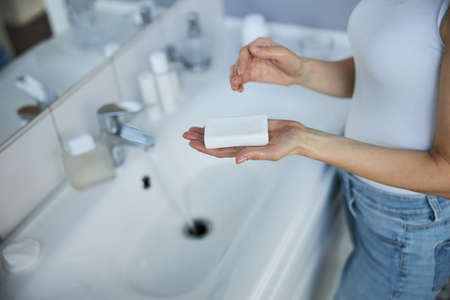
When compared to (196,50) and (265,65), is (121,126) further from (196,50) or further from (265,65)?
(196,50)

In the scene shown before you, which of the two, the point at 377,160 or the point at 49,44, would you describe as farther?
the point at 49,44

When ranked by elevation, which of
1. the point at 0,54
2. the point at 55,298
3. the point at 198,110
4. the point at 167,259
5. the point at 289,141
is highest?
the point at 0,54

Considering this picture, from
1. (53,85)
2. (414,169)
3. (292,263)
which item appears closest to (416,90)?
(414,169)

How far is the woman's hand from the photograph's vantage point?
63 centimetres

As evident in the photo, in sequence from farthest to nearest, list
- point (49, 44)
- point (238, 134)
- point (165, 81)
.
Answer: point (165, 81), point (49, 44), point (238, 134)

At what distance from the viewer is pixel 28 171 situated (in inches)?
34.2

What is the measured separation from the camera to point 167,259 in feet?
3.27

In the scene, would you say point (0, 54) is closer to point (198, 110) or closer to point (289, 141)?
point (198, 110)

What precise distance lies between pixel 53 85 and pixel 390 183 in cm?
72

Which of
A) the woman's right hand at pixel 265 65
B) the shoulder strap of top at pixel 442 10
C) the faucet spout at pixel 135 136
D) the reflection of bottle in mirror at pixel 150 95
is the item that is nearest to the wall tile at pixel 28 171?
the faucet spout at pixel 135 136

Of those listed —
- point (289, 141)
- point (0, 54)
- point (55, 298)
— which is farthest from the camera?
point (0, 54)

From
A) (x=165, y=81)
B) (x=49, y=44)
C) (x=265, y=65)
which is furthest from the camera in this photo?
(x=165, y=81)

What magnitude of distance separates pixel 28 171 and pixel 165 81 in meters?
0.41

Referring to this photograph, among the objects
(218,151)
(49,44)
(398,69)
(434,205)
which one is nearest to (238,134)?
(218,151)
